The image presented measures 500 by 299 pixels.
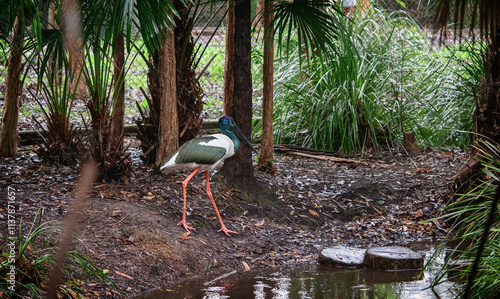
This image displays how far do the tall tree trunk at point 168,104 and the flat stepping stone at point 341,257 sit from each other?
1.93 metres

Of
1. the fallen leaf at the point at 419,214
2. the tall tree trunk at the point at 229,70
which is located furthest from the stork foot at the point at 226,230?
the fallen leaf at the point at 419,214

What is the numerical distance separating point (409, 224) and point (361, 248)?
2.98 feet

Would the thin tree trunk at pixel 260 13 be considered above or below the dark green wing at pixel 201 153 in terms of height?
above

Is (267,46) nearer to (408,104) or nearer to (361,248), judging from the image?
(361,248)

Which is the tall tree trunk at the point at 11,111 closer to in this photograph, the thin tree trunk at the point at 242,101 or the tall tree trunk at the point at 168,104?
the tall tree trunk at the point at 168,104

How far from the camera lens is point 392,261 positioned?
4250 millimetres

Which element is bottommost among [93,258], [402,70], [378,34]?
[93,258]

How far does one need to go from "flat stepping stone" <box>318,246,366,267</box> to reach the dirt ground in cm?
20

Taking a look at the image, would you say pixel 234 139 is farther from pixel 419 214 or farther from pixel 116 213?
pixel 419 214

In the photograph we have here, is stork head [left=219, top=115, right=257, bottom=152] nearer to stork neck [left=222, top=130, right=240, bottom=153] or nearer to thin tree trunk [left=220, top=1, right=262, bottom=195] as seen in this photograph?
stork neck [left=222, top=130, right=240, bottom=153]

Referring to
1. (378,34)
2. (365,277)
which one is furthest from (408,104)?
(365,277)

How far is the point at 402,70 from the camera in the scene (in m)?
7.73

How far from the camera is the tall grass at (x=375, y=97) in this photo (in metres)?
7.39

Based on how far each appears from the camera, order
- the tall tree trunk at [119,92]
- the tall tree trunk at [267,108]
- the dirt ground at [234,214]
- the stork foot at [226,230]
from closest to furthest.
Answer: the dirt ground at [234,214], the stork foot at [226,230], the tall tree trunk at [119,92], the tall tree trunk at [267,108]
